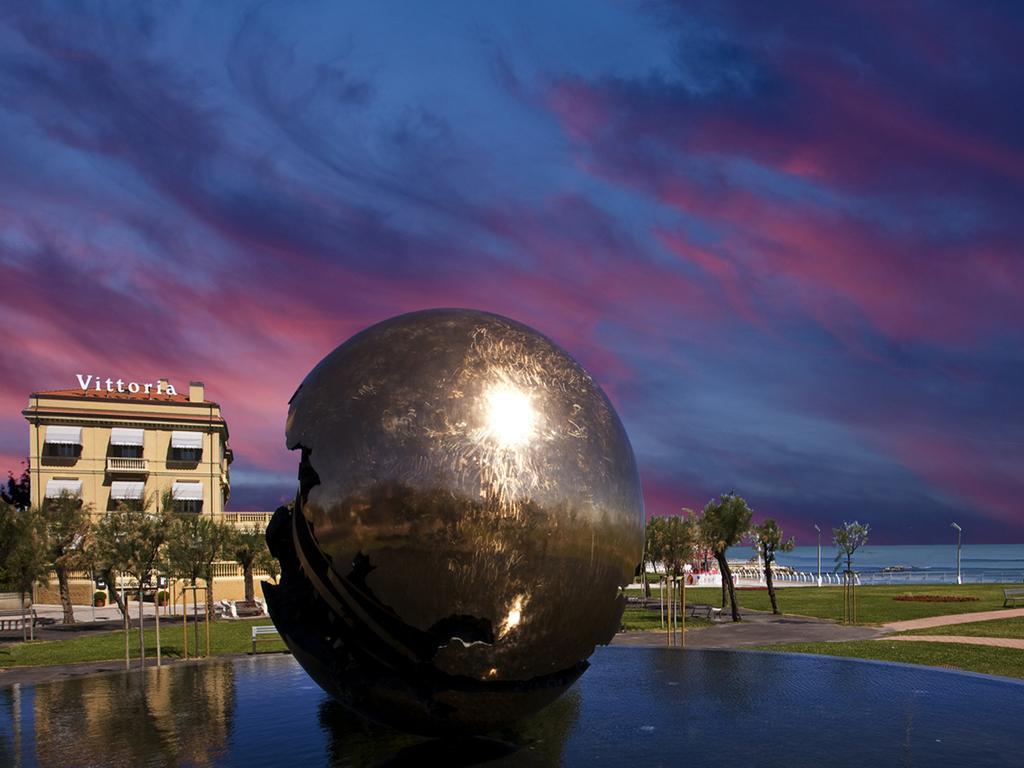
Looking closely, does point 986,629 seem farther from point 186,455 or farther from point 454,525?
point 186,455

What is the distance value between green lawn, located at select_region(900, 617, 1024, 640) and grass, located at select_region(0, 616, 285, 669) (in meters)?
23.9

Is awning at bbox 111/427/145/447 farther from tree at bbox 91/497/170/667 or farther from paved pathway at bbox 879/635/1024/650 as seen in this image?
paved pathway at bbox 879/635/1024/650

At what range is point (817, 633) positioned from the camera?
100.0 ft

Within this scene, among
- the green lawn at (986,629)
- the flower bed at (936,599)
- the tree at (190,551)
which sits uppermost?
the tree at (190,551)

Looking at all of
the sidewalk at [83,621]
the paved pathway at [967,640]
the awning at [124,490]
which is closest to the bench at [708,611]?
the paved pathway at [967,640]

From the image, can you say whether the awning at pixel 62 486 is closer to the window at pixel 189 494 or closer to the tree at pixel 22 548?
the window at pixel 189 494

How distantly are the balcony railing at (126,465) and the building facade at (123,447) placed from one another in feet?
0.26

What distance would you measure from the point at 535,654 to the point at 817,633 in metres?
25.2

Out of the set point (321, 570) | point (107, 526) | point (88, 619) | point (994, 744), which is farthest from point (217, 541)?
point (994, 744)

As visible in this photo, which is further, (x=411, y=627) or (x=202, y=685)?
(x=202, y=685)

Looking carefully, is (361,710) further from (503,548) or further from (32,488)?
(32,488)

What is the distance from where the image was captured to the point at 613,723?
11633 millimetres

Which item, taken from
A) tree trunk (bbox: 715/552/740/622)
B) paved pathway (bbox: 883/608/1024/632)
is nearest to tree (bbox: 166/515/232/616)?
tree trunk (bbox: 715/552/740/622)

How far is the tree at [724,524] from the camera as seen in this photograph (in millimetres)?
39219
